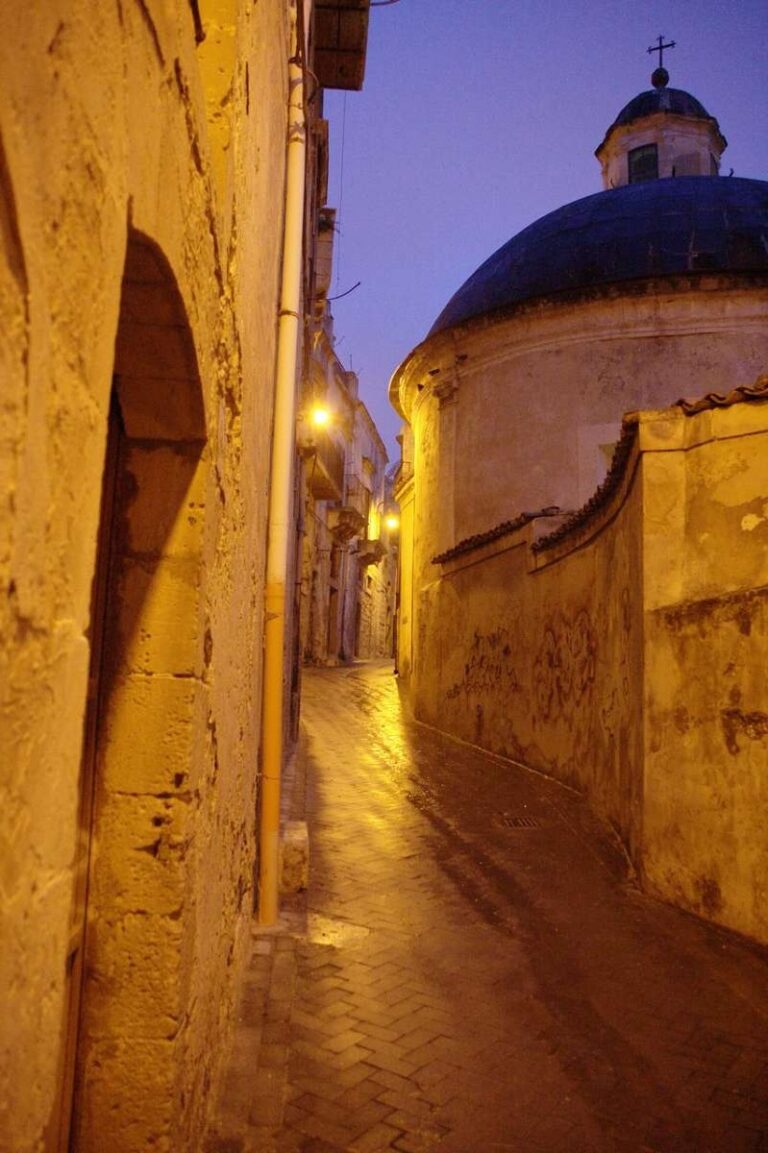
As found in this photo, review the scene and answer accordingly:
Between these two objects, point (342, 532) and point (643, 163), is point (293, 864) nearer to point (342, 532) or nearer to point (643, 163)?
point (643, 163)

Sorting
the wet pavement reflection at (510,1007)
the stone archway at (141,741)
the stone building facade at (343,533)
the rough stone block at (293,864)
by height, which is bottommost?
the wet pavement reflection at (510,1007)

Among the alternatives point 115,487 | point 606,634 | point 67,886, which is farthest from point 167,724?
point 606,634

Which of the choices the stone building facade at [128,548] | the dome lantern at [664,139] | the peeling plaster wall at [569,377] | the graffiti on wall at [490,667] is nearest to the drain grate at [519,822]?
the graffiti on wall at [490,667]

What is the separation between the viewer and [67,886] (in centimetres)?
127

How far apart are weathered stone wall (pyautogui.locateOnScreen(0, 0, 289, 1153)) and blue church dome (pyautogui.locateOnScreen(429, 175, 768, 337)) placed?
480 inches

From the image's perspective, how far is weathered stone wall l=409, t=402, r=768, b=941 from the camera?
5.52 meters

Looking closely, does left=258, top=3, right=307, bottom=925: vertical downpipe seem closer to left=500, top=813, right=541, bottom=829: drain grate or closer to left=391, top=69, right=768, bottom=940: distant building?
left=391, top=69, right=768, bottom=940: distant building

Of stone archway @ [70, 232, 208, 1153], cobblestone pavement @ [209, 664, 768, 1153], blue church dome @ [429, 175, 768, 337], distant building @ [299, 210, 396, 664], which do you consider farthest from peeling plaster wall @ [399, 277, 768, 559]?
stone archway @ [70, 232, 208, 1153]

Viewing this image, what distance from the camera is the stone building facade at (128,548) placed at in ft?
3.49

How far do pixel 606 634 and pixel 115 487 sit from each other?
6.86m

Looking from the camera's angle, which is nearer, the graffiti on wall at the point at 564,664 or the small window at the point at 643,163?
the graffiti on wall at the point at 564,664

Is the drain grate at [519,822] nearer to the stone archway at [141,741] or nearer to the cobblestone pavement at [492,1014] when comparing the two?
the cobblestone pavement at [492,1014]

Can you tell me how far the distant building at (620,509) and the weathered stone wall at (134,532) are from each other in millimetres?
3152

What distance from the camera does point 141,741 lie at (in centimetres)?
241
